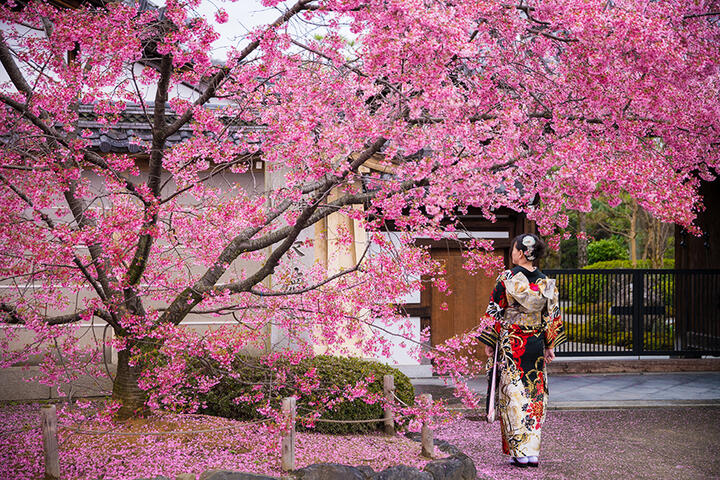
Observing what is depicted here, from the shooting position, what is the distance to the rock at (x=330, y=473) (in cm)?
539

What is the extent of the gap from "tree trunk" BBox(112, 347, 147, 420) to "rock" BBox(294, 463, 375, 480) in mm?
1992

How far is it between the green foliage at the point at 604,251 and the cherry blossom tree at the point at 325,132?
2272 centimetres

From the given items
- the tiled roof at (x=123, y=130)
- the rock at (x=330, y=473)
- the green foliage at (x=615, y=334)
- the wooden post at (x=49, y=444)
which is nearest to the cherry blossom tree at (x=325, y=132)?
the wooden post at (x=49, y=444)

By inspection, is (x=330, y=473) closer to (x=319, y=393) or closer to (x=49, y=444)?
(x=319, y=393)

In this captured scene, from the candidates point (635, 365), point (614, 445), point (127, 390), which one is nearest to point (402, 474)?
point (127, 390)

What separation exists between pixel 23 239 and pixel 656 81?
21.4 feet

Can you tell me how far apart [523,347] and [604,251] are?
2401cm

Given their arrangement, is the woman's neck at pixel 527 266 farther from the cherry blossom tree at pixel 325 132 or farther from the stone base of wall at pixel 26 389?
the stone base of wall at pixel 26 389

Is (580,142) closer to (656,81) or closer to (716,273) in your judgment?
(656,81)

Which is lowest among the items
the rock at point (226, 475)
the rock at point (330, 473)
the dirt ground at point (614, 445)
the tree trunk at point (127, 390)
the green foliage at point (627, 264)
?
the dirt ground at point (614, 445)

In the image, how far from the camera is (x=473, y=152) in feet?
19.8

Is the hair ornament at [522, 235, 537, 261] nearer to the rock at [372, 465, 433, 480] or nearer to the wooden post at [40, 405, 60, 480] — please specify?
the rock at [372, 465, 433, 480]

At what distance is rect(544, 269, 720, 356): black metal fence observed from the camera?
13047 mm

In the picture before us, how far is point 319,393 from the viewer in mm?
7195
